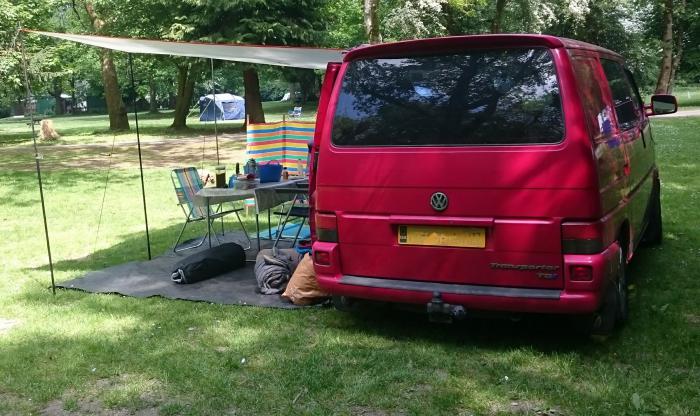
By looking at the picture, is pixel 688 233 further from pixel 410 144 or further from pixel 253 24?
pixel 253 24

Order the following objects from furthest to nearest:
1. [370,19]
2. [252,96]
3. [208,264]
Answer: [252,96] < [370,19] < [208,264]

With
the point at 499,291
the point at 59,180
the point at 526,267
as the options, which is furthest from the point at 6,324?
the point at 59,180

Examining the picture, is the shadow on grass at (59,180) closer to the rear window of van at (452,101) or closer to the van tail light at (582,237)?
the rear window of van at (452,101)

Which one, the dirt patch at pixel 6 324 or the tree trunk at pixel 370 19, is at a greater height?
the tree trunk at pixel 370 19

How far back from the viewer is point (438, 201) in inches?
157

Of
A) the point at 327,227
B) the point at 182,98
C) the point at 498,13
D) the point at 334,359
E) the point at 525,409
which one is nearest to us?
the point at 525,409

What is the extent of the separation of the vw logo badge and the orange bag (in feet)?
5.30

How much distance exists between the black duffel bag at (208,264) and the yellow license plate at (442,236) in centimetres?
270

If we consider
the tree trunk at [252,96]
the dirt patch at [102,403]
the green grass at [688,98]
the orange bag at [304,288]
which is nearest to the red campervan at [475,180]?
the orange bag at [304,288]

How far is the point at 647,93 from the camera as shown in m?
40.7

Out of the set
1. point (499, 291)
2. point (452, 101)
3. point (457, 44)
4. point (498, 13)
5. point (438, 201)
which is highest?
point (498, 13)

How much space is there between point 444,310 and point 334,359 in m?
0.77

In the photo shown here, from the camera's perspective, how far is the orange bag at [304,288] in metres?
5.34

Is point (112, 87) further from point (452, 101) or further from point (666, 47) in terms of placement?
point (452, 101)
